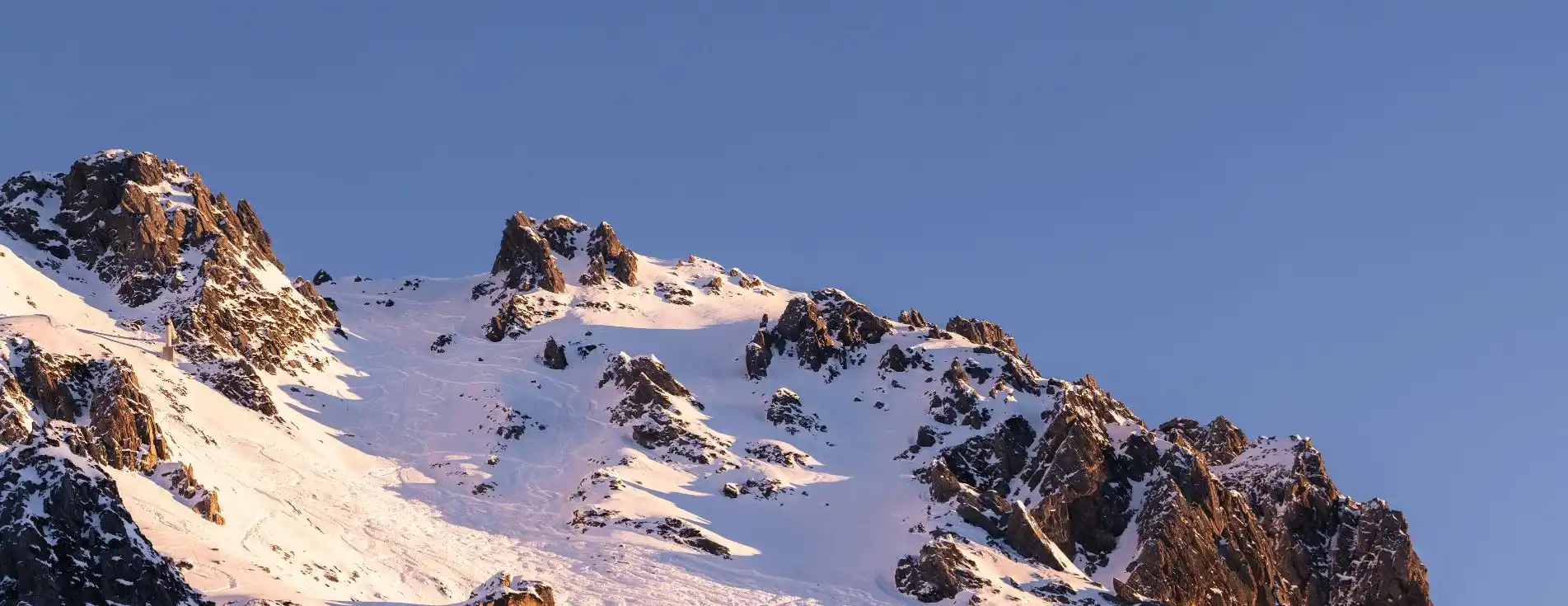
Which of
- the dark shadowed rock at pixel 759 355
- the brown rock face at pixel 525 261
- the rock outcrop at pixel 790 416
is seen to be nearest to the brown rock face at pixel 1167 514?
the rock outcrop at pixel 790 416

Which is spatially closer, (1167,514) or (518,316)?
(1167,514)

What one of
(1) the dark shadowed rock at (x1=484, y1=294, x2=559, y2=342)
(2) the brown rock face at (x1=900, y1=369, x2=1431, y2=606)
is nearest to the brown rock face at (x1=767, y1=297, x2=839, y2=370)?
(2) the brown rock face at (x1=900, y1=369, x2=1431, y2=606)

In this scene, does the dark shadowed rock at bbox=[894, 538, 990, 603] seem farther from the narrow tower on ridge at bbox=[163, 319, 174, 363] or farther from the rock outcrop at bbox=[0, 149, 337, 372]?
the narrow tower on ridge at bbox=[163, 319, 174, 363]

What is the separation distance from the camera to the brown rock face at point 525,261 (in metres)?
176

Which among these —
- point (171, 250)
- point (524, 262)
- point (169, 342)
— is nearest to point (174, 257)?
point (171, 250)

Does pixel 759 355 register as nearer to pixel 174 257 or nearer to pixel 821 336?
pixel 821 336

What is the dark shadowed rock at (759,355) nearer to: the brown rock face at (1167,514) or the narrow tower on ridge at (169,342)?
the brown rock face at (1167,514)

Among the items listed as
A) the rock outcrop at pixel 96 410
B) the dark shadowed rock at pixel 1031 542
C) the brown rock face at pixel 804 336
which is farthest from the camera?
the brown rock face at pixel 804 336

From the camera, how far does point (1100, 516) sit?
13512cm

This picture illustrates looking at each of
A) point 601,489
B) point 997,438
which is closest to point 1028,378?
point 997,438

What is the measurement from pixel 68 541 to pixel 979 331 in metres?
122

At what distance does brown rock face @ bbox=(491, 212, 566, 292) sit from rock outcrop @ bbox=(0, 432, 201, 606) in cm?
10322

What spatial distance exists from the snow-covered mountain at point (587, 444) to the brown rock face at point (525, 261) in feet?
1.07

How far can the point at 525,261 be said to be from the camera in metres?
180
